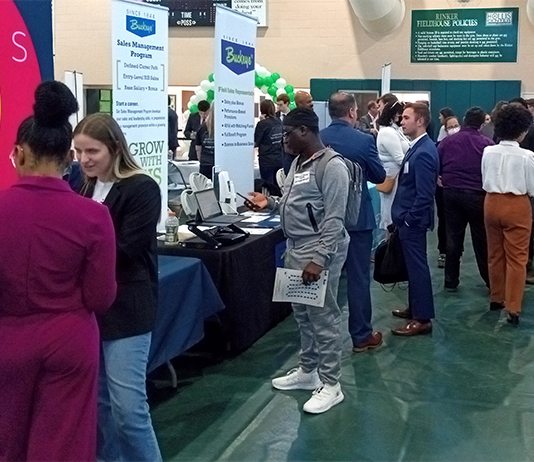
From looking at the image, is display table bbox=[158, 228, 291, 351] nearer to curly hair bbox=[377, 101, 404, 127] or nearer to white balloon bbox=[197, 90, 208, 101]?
curly hair bbox=[377, 101, 404, 127]

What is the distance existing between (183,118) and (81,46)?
98.1 inches

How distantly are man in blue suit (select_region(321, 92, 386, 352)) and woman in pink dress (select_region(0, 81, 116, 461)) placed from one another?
2.06 meters

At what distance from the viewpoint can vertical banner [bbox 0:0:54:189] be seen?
2611 millimetres

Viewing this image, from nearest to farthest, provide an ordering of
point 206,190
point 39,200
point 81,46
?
point 39,200, point 206,190, point 81,46

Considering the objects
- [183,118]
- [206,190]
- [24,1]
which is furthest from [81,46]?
[24,1]

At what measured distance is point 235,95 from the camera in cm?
485

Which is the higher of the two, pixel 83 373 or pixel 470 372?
pixel 83 373

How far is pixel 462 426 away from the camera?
2.95 metres

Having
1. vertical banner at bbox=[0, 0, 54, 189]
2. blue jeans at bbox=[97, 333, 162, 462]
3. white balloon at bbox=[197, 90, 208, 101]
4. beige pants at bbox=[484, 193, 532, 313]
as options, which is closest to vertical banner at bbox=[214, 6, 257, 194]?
beige pants at bbox=[484, 193, 532, 313]

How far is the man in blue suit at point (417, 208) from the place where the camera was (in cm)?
385

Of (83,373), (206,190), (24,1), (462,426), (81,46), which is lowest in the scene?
(462,426)

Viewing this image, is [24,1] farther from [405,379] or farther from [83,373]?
[405,379]

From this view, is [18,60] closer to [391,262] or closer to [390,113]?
[391,262]

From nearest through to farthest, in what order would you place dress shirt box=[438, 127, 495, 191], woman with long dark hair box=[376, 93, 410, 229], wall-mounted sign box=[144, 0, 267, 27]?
dress shirt box=[438, 127, 495, 191]
woman with long dark hair box=[376, 93, 410, 229]
wall-mounted sign box=[144, 0, 267, 27]
